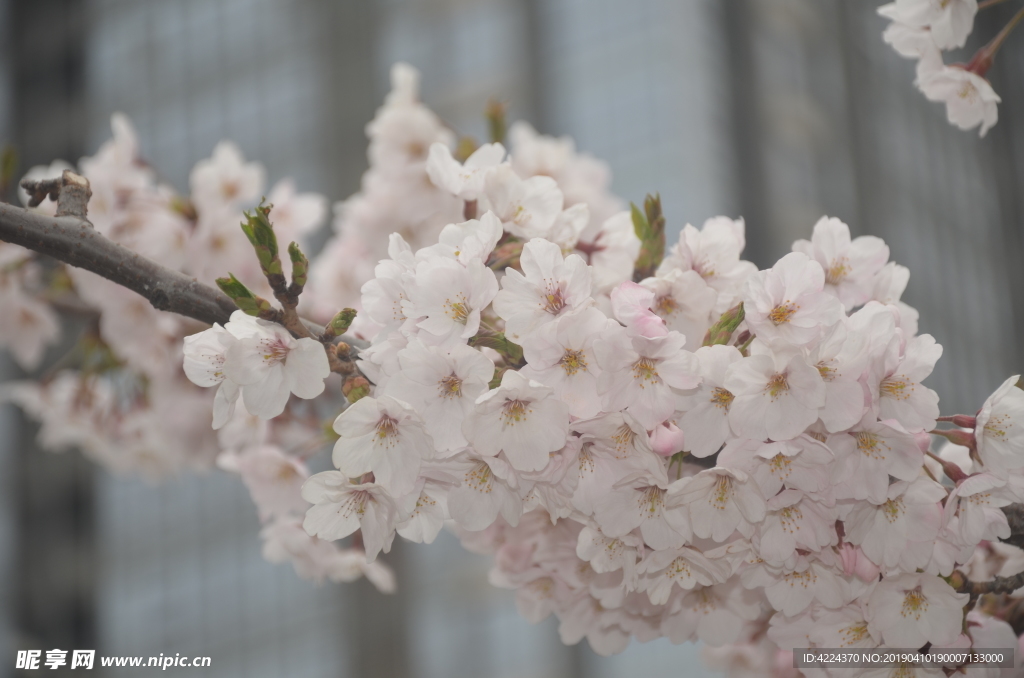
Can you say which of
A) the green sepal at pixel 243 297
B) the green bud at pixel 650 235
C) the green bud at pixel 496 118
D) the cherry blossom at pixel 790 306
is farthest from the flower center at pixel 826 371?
the green bud at pixel 496 118

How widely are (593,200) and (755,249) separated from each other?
4.14 metres

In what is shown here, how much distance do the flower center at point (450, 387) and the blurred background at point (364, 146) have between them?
432 centimetres

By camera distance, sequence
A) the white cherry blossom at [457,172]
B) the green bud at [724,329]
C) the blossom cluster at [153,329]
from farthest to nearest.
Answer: the blossom cluster at [153,329] → the white cherry blossom at [457,172] → the green bud at [724,329]

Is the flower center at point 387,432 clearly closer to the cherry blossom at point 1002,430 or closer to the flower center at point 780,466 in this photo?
the flower center at point 780,466

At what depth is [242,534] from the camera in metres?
7.44

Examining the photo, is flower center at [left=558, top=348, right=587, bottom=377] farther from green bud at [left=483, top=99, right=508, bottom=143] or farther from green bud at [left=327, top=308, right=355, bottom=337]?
green bud at [left=483, top=99, right=508, bottom=143]

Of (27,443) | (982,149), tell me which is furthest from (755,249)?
(982,149)

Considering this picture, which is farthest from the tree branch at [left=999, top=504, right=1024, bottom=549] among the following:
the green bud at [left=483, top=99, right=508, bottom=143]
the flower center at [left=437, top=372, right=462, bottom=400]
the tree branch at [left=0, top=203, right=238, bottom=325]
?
the green bud at [left=483, top=99, right=508, bottom=143]

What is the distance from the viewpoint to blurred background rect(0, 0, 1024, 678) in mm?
6219

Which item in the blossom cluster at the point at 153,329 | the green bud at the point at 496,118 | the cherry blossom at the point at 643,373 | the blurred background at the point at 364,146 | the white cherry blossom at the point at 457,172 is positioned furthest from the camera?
the blurred background at the point at 364,146

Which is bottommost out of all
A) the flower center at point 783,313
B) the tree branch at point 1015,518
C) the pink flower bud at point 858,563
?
the pink flower bud at point 858,563

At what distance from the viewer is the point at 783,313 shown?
1.00m

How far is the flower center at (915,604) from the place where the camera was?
109cm

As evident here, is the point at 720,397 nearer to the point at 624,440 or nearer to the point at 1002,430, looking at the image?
the point at 624,440
